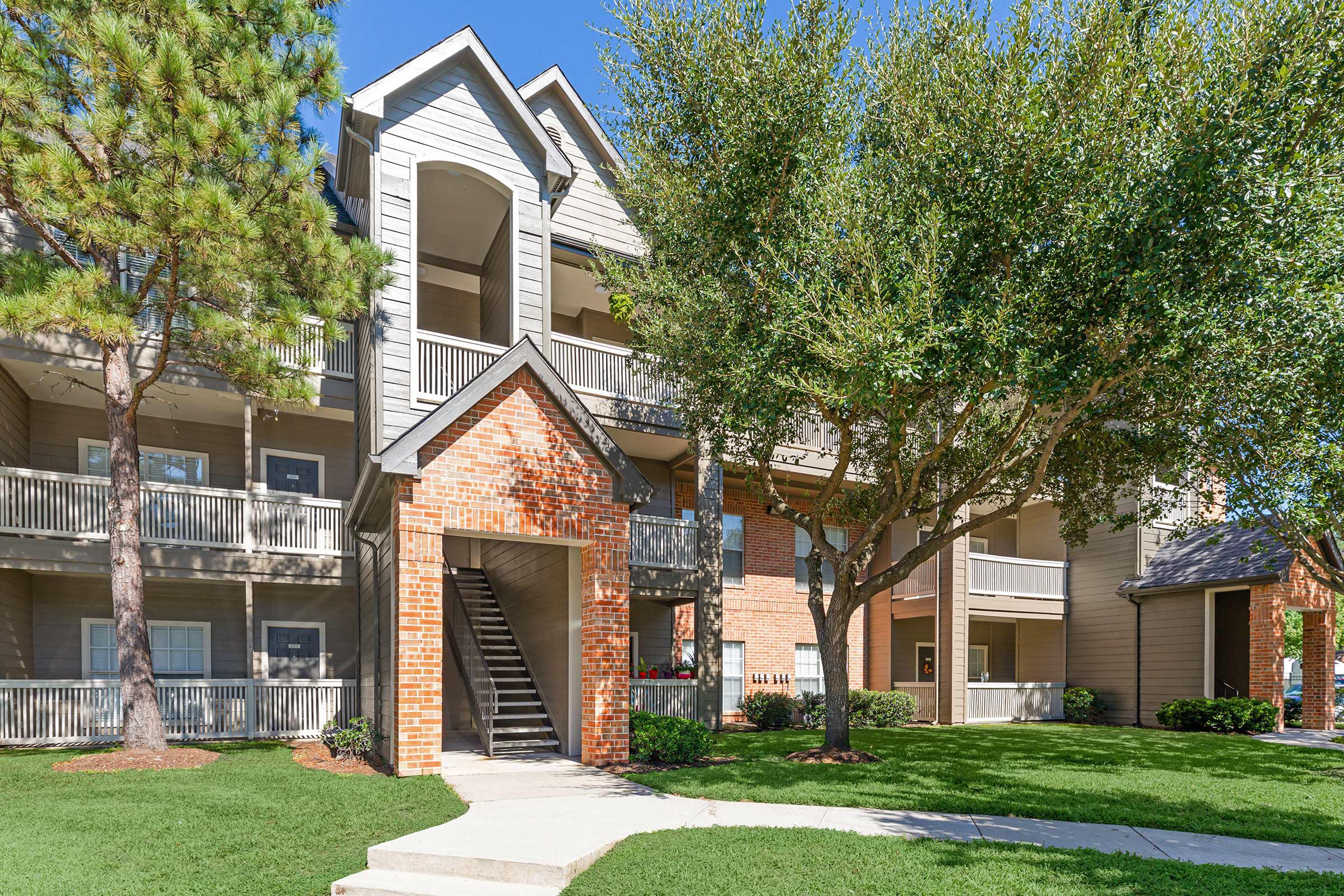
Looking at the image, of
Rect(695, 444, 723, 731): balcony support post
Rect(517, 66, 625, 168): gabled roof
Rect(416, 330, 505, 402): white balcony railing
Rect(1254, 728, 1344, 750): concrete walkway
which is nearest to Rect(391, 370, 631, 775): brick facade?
Rect(416, 330, 505, 402): white balcony railing

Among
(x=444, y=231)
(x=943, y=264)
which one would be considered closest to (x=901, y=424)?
(x=943, y=264)

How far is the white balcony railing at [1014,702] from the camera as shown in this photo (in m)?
21.5

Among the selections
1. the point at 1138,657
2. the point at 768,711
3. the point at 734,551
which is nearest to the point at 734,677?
the point at 768,711

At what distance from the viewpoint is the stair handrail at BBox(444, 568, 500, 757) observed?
1248cm

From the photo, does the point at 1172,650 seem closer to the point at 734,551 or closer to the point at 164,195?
the point at 734,551

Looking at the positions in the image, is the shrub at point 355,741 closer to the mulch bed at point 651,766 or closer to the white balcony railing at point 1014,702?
the mulch bed at point 651,766

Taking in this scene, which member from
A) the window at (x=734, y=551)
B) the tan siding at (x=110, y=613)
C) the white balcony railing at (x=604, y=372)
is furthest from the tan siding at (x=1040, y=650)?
the tan siding at (x=110, y=613)

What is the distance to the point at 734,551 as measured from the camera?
20406 millimetres

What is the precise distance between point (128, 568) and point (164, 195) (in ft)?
17.5

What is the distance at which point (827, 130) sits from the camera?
11.7 meters

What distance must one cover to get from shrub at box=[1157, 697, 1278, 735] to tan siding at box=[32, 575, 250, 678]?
66.7 feet

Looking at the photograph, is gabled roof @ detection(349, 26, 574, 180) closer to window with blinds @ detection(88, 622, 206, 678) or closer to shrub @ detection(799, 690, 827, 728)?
window with blinds @ detection(88, 622, 206, 678)

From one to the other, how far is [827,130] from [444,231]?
370 inches

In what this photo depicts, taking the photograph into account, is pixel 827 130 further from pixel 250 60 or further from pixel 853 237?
pixel 250 60
